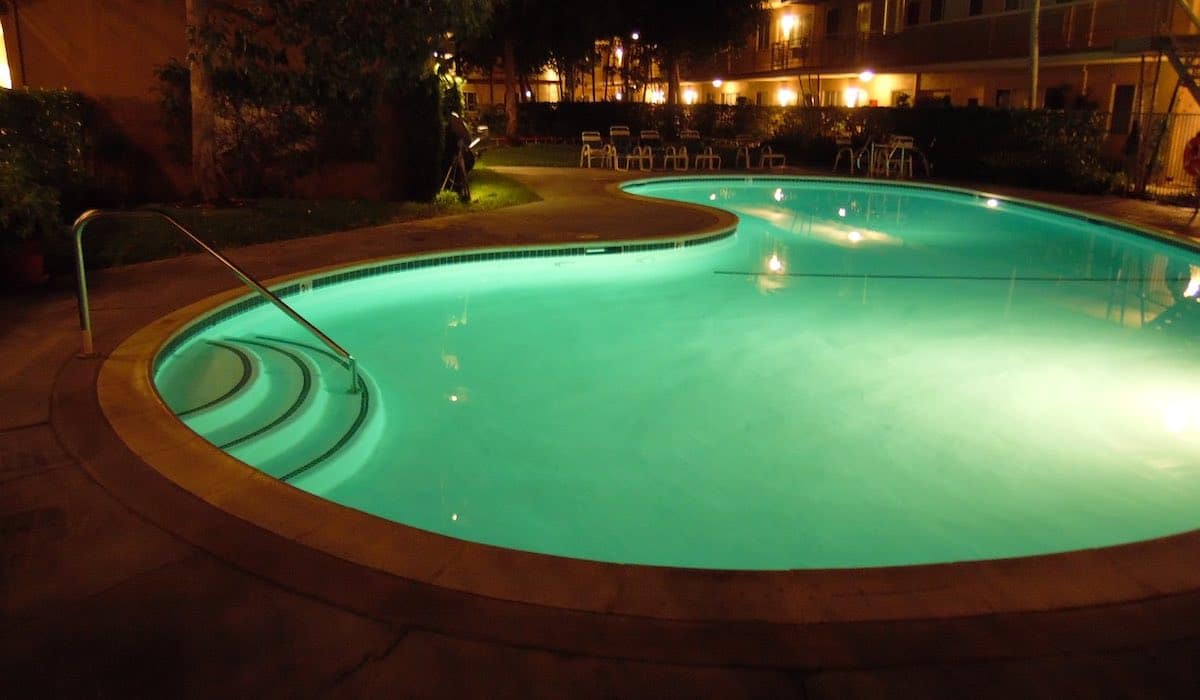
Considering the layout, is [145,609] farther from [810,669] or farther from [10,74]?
[10,74]

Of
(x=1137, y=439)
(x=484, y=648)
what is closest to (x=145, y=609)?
(x=484, y=648)

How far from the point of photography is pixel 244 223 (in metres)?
10.6

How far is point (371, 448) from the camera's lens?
5363 millimetres

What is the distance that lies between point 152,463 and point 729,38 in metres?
28.8

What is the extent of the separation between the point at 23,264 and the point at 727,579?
6762mm

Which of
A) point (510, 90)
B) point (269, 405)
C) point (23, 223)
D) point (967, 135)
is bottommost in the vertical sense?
point (269, 405)

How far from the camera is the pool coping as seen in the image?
275 cm

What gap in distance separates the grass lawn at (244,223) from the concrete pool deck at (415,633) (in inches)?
213

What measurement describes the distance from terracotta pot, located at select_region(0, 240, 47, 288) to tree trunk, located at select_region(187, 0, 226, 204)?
5015 millimetres

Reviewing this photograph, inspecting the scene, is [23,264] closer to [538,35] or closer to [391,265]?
[391,265]

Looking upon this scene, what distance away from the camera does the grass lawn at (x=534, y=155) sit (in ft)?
76.3

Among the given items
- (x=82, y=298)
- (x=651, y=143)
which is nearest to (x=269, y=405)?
(x=82, y=298)

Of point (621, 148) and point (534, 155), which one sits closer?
point (621, 148)

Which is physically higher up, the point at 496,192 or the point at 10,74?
the point at 10,74
